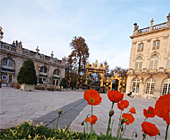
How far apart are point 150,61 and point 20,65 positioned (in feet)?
83.5

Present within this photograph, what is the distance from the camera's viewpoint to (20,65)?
2109cm

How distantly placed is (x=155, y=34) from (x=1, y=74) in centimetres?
2941

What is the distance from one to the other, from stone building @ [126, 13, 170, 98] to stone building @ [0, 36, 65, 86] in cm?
1837

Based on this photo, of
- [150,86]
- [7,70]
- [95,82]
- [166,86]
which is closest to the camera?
[166,86]

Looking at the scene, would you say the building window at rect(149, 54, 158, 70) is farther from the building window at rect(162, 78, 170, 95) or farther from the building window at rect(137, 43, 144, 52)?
the building window at rect(162, 78, 170, 95)

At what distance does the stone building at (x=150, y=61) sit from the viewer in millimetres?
17844

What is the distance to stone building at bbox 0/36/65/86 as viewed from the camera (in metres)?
19.2

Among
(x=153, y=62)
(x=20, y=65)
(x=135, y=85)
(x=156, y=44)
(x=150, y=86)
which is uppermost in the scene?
(x=156, y=44)

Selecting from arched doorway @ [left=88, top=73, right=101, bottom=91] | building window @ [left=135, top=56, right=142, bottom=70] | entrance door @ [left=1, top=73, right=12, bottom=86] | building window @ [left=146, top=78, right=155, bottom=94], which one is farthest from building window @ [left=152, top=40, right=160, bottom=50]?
entrance door @ [left=1, top=73, right=12, bottom=86]

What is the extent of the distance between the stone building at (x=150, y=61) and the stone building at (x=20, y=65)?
60.3ft

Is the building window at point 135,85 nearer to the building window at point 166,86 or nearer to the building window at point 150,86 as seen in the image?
the building window at point 150,86

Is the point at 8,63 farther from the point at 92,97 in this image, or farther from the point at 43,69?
the point at 92,97

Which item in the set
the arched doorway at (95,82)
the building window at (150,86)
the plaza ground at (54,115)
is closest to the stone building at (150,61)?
the building window at (150,86)

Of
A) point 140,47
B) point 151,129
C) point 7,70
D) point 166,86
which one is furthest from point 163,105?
point 7,70
